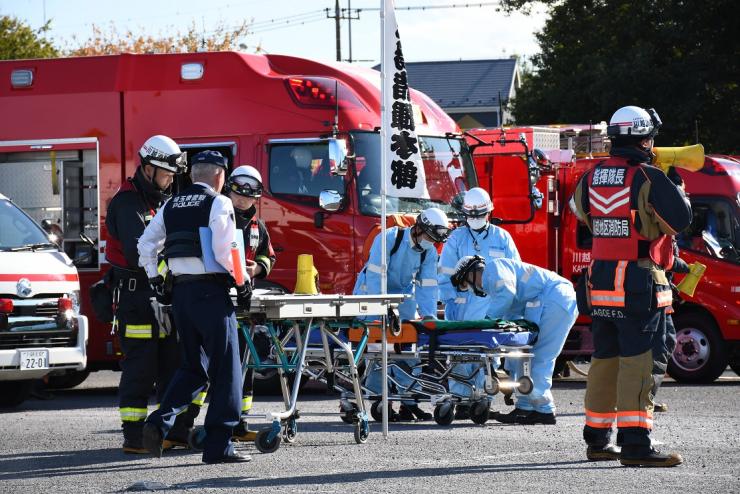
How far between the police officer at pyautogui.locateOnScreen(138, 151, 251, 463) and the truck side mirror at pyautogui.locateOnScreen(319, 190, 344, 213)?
15.2 ft

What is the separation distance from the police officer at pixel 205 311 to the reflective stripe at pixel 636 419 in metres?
2.44

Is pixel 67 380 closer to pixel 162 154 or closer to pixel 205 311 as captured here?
pixel 162 154

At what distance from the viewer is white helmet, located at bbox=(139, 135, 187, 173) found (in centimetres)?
1037

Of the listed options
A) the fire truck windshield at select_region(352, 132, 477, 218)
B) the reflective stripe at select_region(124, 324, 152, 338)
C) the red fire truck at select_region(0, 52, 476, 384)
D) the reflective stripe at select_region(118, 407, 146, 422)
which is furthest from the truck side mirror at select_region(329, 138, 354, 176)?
the reflective stripe at select_region(118, 407, 146, 422)

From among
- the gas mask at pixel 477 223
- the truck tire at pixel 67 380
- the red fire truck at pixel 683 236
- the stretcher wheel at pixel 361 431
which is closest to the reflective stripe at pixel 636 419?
the stretcher wheel at pixel 361 431

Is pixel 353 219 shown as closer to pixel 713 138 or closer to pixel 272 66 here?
pixel 272 66

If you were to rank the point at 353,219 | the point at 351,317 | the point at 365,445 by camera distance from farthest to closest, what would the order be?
the point at 353,219, the point at 351,317, the point at 365,445

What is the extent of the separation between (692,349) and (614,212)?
756 cm

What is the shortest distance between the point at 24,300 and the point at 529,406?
4.69 m

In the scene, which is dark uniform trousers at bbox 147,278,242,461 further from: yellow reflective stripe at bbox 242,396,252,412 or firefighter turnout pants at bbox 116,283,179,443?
yellow reflective stripe at bbox 242,396,252,412

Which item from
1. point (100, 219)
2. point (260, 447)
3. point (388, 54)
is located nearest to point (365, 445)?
point (260, 447)

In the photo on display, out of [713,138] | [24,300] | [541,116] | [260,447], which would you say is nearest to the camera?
[260,447]

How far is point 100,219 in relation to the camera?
51.2ft

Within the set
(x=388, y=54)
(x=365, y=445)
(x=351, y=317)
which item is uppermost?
(x=388, y=54)
